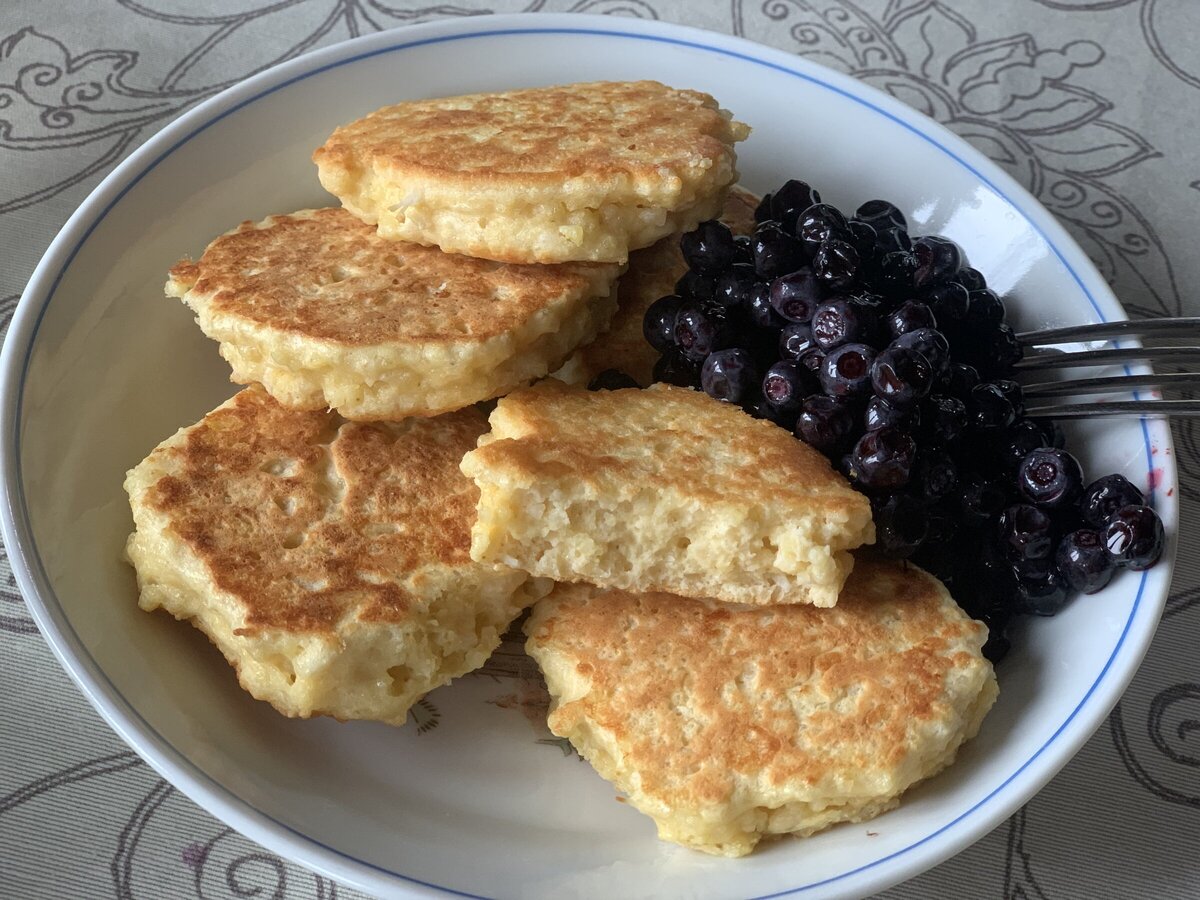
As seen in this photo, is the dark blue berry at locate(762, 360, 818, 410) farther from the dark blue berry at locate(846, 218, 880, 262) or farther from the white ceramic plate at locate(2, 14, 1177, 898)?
the white ceramic plate at locate(2, 14, 1177, 898)

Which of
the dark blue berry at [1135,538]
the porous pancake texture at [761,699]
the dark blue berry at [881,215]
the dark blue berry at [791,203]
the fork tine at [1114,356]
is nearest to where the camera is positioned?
the porous pancake texture at [761,699]

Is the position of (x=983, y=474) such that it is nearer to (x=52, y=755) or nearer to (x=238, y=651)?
(x=238, y=651)

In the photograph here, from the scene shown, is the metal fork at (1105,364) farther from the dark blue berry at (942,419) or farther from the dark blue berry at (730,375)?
the dark blue berry at (730,375)

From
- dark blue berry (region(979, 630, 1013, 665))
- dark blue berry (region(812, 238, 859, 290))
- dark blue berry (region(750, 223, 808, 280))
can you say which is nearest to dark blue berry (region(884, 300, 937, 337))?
dark blue berry (region(812, 238, 859, 290))

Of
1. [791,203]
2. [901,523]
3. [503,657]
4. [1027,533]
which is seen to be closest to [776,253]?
[791,203]

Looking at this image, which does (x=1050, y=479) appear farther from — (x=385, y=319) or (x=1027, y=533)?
(x=385, y=319)

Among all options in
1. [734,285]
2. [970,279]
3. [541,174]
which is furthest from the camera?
[970,279]

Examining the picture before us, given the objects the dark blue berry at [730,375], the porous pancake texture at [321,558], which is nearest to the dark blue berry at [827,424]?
the dark blue berry at [730,375]

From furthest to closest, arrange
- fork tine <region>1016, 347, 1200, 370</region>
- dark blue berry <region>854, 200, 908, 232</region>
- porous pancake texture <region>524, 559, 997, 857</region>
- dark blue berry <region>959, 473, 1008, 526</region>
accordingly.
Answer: dark blue berry <region>854, 200, 908, 232</region> < fork tine <region>1016, 347, 1200, 370</region> < dark blue berry <region>959, 473, 1008, 526</region> < porous pancake texture <region>524, 559, 997, 857</region>
